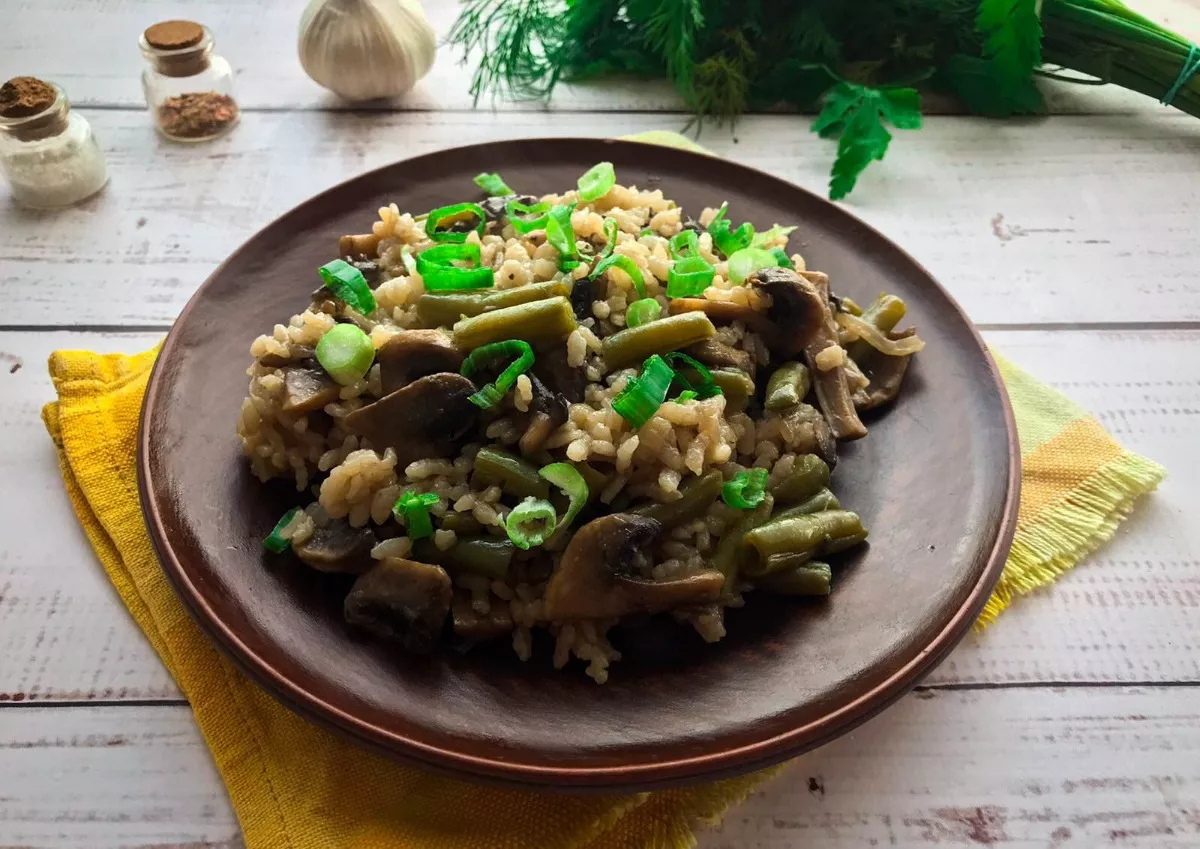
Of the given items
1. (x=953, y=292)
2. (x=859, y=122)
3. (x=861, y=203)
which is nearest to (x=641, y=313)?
(x=953, y=292)

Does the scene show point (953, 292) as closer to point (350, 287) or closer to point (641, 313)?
point (641, 313)

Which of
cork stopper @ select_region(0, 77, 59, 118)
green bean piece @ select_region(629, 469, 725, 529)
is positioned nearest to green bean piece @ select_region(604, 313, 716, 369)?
green bean piece @ select_region(629, 469, 725, 529)

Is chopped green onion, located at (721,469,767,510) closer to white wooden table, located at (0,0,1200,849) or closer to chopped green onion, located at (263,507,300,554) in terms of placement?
white wooden table, located at (0,0,1200,849)

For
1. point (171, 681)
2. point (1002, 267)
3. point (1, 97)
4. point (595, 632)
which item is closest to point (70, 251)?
point (1, 97)

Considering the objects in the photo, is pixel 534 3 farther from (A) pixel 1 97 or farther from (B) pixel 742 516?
(B) pixel 742 516

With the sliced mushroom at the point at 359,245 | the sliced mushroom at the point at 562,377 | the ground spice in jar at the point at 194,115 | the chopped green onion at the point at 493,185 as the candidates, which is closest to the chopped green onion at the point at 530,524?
the sliced mushroom at the point at 562,377
